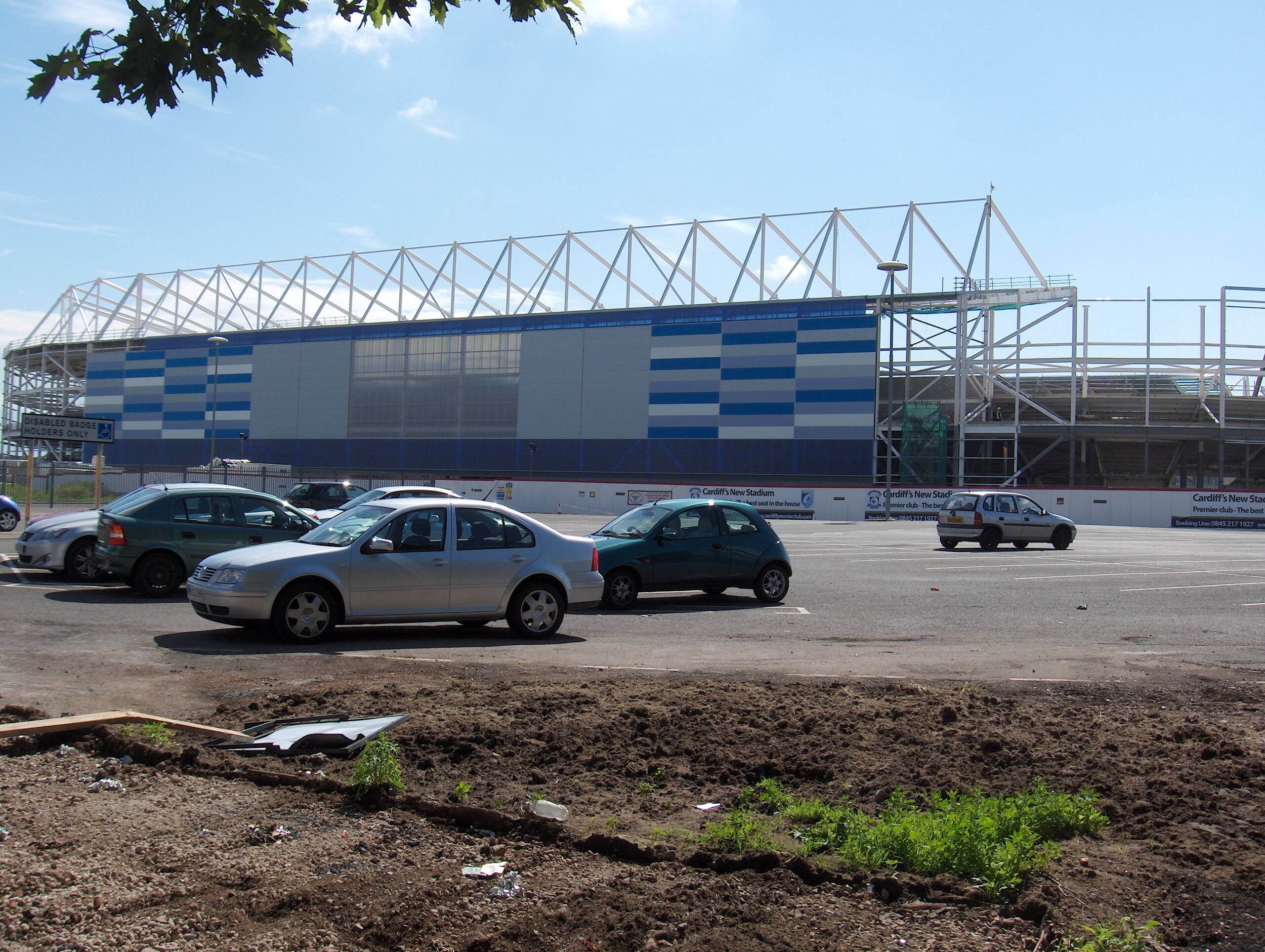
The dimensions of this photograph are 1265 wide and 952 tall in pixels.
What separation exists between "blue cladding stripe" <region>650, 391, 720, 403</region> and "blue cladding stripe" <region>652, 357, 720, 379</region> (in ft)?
5.27

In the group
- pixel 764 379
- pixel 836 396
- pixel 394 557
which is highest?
pixel 764 379

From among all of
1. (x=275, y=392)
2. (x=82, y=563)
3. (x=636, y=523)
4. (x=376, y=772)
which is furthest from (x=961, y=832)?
(x=275, y=392)

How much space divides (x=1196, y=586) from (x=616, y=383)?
53740 millimetres

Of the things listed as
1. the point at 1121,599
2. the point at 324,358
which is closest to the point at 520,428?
the point at 324,358

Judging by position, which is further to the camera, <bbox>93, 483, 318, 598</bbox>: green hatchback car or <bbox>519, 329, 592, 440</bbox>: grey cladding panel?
<bbox>519, 329, 592, 440</bbox>: grey cladding panel

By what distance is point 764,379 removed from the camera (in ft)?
213

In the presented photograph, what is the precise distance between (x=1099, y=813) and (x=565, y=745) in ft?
8.64

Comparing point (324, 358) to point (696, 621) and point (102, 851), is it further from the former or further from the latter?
point (102, 851)

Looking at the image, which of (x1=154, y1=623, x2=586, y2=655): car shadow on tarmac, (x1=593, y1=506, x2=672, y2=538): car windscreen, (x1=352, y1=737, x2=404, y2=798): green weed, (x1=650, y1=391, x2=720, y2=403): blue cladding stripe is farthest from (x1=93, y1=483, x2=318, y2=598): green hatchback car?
(x1=650, y1=391, x2=720, y2=403): blue cladding stripe

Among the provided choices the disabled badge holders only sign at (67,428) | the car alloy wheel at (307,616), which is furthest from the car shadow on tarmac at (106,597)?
the disabled badge holders only sign at (67,428)

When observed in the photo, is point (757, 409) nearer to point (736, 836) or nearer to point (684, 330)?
point (684, 330)

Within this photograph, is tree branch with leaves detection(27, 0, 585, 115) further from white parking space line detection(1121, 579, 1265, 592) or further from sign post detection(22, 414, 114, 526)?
sign post detection(22, 414, 114, 526)

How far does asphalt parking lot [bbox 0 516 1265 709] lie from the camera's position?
8.48m

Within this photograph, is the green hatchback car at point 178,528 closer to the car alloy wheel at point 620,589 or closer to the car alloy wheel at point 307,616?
the car alloy wheel at point 307,616
